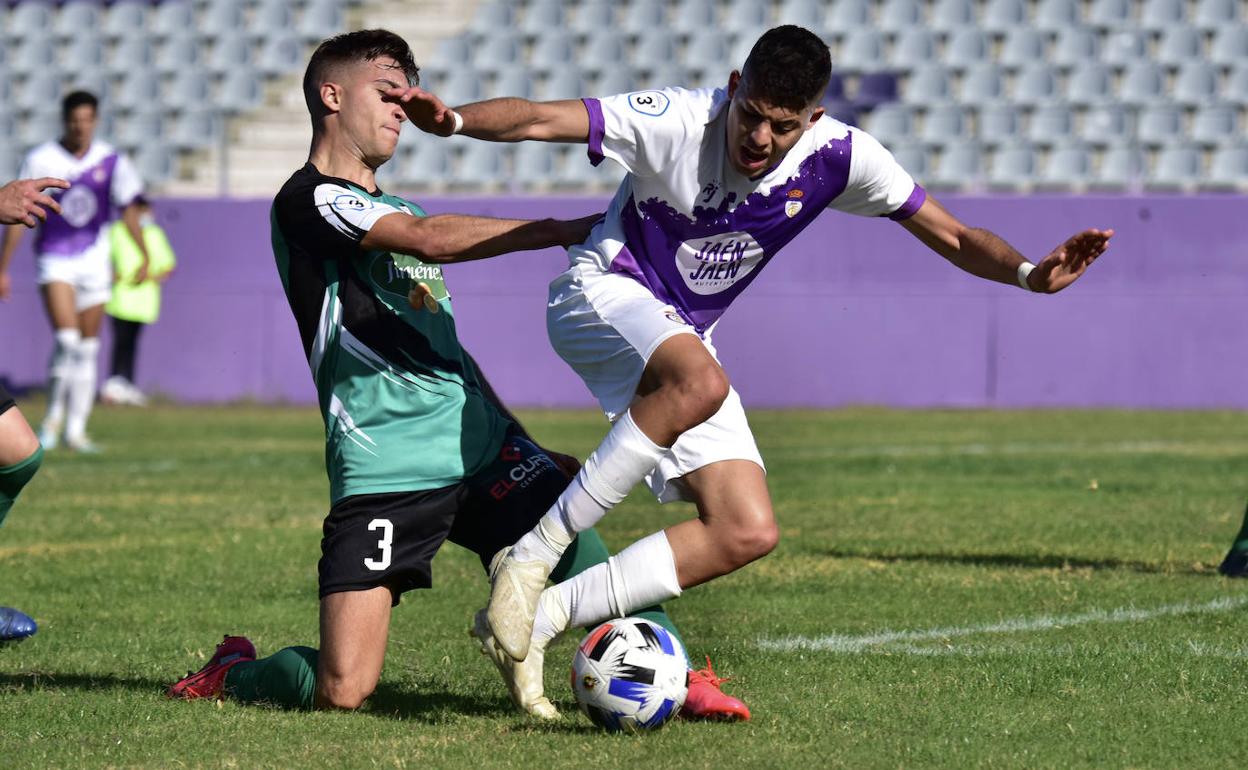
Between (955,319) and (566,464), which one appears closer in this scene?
(566,464)

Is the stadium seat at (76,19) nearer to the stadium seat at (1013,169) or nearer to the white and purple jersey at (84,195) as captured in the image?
the white and purple jersey at (84,195)

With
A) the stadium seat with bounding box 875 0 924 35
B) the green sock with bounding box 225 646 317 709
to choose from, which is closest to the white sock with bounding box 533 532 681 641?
the green sock with bounding box 225 646 317 709

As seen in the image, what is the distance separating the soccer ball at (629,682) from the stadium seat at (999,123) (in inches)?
590

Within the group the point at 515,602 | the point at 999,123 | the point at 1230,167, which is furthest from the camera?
the point at 999,123

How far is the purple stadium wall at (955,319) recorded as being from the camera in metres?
16.5

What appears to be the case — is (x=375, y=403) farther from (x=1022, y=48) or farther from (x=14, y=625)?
(x=1022, y=48)

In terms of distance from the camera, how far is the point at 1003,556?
7.32 meters

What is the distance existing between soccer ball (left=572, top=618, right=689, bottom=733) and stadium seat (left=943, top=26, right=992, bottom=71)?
1591 cm

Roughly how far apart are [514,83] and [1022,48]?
577 cm

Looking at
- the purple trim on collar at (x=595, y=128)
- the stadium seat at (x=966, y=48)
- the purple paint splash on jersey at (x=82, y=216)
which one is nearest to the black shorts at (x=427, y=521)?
the purple trim on collar at (x=595, y=128)

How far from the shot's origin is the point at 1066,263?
4.75 metres

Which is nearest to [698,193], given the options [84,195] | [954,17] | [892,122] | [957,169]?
[84,195]

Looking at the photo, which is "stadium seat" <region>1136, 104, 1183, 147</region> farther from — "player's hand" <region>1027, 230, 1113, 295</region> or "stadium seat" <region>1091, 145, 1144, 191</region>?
"player's hand" <region>1027, 230, 1113, 295</region>

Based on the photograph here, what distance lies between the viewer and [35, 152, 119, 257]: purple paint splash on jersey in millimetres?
12586
